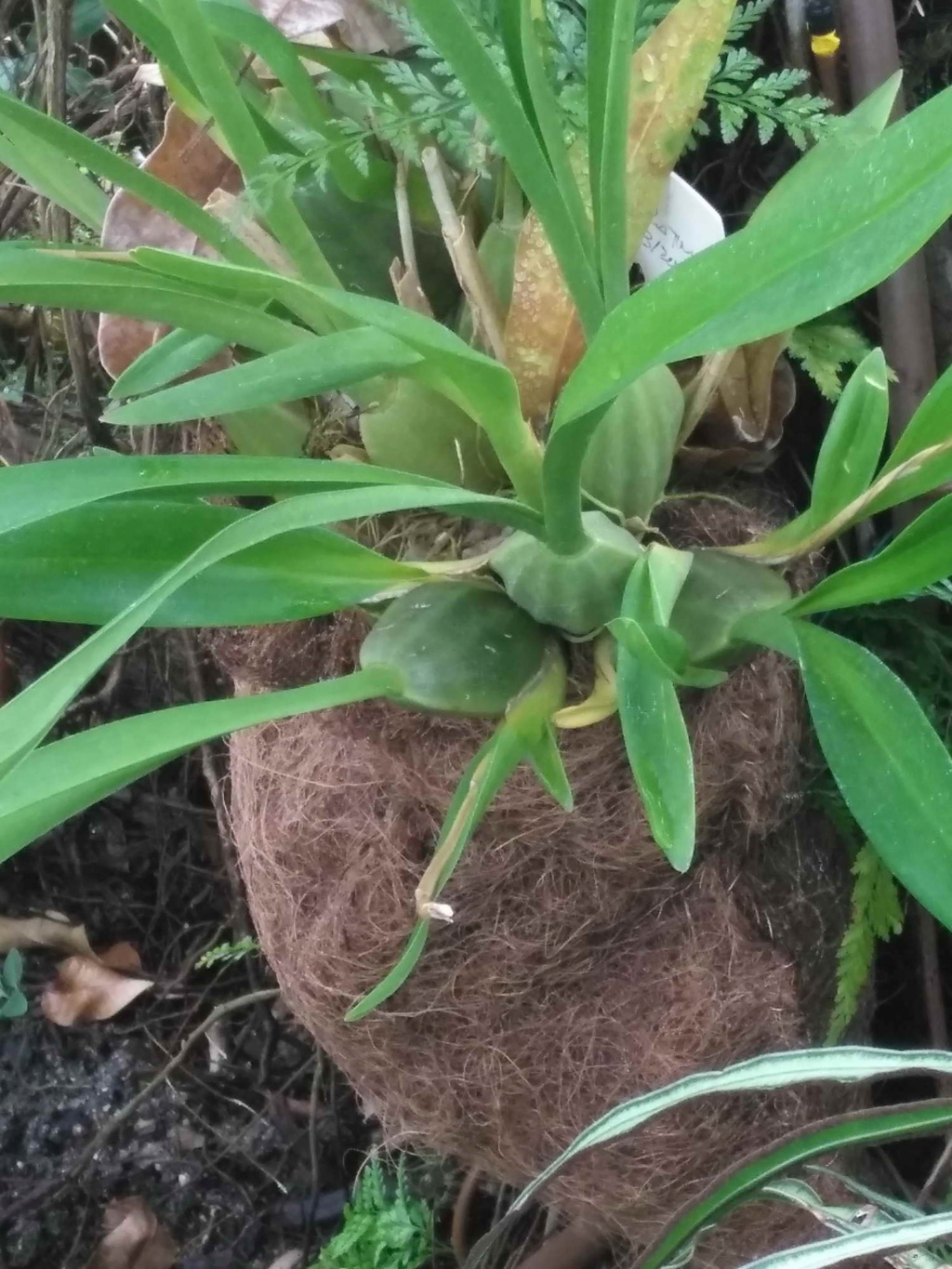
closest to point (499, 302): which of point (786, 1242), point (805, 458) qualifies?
point (805, 458)

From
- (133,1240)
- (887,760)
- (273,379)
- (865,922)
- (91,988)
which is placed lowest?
(133,1240)

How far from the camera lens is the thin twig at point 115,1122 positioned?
1.03 meters

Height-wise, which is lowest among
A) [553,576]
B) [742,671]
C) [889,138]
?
[742,671]

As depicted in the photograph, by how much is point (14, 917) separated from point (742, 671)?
84 centimetres

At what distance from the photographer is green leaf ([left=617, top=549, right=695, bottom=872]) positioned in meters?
0.41

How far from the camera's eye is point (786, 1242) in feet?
2.25

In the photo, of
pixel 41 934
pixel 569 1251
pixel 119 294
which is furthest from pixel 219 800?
pixel 119 294

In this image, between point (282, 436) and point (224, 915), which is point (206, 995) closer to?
point (224, 915)

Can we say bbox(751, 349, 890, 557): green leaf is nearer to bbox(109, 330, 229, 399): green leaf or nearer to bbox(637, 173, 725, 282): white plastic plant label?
bbox(637, 173, 725, 282): white plastic plant label

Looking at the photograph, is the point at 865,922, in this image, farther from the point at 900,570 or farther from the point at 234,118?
the point at 234,118

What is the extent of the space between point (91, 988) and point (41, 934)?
7cm

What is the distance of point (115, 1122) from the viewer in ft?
3.45

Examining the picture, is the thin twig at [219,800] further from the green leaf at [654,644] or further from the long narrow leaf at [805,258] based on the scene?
the long narrow leaf at [805,258]

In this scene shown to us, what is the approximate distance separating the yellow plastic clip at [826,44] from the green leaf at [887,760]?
1.19 ft
